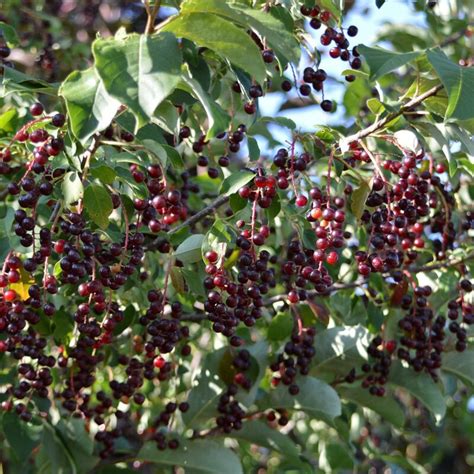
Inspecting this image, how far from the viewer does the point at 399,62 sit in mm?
1441

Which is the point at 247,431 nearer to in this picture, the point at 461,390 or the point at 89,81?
the point at 89,81

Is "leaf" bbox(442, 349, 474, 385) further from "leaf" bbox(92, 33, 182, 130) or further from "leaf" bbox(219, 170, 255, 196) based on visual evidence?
"leaf" bbox(92, 33, 182, 130)

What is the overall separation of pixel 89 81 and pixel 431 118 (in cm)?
69

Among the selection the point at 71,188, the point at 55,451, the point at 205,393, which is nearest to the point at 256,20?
the point at 71,188

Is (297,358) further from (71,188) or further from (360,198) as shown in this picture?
(71,188)

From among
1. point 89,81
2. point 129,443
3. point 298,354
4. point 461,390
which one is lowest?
point 461,390

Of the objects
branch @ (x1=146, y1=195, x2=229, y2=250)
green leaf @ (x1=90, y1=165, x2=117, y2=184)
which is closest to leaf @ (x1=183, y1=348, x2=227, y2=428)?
branch @ (x1=146, y1=195, x2=229, y2=250)

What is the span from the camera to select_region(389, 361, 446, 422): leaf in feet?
6.97

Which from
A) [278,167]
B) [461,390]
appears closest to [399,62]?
[278,167]

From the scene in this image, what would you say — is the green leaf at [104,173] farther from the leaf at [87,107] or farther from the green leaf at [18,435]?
the green leaf at [18,435]

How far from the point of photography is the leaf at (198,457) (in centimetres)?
209

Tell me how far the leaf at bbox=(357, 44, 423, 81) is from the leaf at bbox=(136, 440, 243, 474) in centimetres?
106

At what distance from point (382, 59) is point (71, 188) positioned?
0.57 metres

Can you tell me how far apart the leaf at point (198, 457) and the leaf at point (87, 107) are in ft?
3.62
